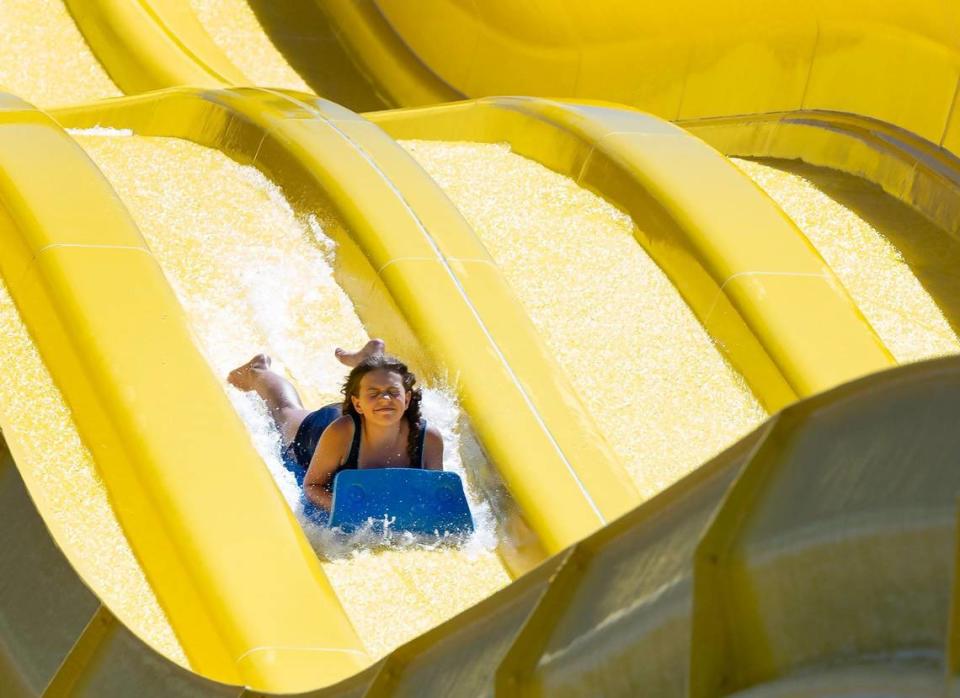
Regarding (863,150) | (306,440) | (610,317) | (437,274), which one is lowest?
(306,440)

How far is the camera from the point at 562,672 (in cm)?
232

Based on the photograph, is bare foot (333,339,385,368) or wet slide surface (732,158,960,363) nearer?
bare foot (333,339,385,368)

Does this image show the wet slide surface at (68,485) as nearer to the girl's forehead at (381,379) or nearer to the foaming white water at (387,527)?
the foaming white water at (387,527)

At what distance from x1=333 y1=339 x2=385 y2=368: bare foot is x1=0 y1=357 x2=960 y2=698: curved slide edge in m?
2.27

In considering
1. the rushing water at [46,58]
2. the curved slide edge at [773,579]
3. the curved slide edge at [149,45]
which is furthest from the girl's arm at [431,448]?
the rushing water at [46,58]

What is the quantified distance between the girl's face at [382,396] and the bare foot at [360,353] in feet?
1.53

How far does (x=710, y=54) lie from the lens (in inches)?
308

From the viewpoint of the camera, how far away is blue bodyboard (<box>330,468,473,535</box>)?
4.29 meters

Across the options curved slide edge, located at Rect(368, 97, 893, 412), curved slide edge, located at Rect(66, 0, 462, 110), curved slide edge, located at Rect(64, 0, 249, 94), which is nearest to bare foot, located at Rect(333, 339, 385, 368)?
curved slide edge, located at Rect(368, 97, 893, 412)

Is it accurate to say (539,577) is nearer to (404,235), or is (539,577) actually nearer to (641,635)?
(641,635)

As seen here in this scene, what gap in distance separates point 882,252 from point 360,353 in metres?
2.39

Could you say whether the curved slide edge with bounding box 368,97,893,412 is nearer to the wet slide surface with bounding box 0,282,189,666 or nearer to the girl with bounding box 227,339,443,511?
the girl with bounding box 227,339,443,511

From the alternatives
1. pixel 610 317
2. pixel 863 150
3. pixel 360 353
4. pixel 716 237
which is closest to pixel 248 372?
pixel 360 353

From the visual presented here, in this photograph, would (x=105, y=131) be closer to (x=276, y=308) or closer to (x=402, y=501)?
(x=276, y=308)
